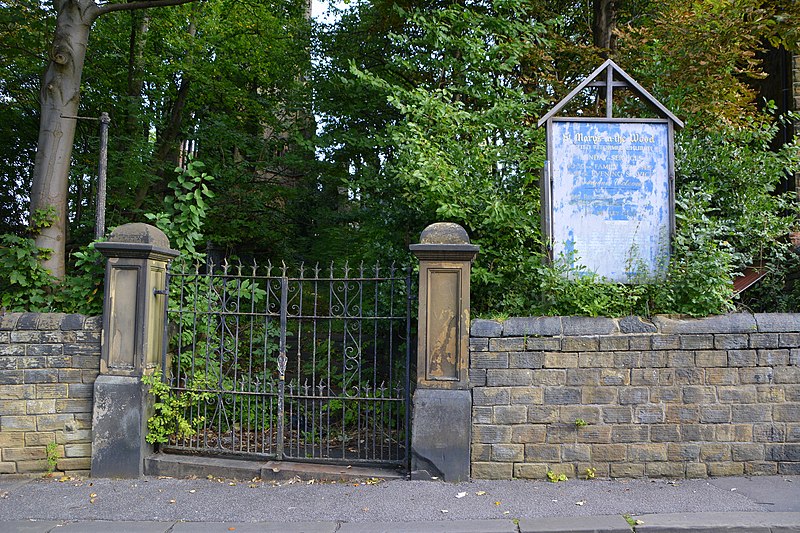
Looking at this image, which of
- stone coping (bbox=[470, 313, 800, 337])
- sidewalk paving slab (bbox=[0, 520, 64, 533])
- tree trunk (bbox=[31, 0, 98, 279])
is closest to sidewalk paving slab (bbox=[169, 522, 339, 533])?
sidewalk paving slab (bbox=[0, 520, 64, 533])

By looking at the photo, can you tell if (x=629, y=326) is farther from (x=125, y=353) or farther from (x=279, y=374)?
(x=125, y=353)

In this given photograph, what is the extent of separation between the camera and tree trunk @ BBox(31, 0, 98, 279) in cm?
711

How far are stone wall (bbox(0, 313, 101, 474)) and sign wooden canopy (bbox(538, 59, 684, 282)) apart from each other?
4.56 meters

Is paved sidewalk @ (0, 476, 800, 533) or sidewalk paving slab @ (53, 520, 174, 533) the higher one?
paved sidewalk @ (0, 476, 800, 533)

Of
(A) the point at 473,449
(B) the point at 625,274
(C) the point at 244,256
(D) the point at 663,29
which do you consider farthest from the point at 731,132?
(C) the point at 244,256

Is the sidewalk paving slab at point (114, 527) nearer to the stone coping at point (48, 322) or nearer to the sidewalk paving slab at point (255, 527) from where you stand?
the sidewalk paving slab at point (255, 527)

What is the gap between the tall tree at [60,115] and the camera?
7.11 meters

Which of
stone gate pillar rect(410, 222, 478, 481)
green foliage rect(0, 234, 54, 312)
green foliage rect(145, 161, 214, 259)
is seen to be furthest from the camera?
green foliage rect(145, 161, 214, 259)

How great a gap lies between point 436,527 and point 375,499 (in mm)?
720

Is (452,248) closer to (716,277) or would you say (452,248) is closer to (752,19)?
(716,277)

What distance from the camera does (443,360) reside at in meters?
5.46

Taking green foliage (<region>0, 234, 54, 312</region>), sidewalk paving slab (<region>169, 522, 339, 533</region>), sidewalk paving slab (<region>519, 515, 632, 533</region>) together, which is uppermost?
green foliage (<region>0, 234, 54, 312</region>)

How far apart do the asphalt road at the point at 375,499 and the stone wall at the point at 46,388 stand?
11.2 inches

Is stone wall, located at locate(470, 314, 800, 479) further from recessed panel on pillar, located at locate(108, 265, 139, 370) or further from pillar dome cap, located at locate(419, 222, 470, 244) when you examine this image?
recessed panel on pillar, located at locate(108, 265, 139, 370)
